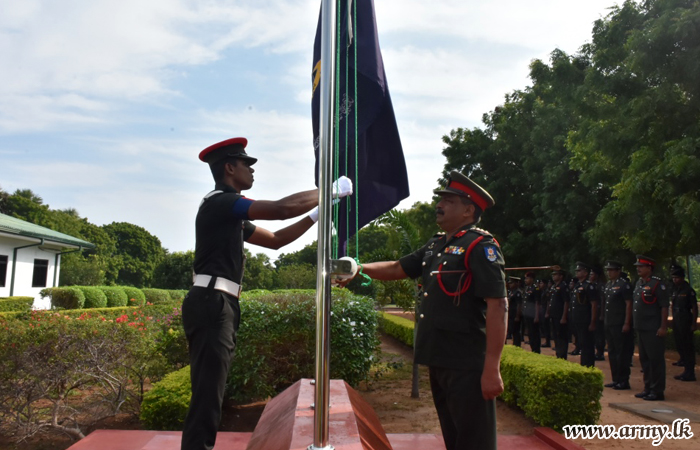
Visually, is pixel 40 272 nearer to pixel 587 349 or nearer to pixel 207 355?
pixel 587 349

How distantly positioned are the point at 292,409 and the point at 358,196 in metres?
1.26

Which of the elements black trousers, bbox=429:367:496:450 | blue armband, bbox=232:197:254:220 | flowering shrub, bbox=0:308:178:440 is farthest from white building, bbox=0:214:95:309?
black trousers, bbox=429:367:496:450

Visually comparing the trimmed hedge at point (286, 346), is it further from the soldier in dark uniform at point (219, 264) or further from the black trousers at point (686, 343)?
the black trousers at point (686, 343)

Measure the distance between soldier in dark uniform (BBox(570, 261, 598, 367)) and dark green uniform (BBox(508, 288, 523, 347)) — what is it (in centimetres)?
371

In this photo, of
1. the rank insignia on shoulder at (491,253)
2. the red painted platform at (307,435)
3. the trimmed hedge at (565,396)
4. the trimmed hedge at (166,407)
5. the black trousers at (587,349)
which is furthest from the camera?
the black trousers at (587,349)

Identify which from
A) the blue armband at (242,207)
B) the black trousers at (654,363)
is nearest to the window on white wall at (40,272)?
the black trousers at (654,363)

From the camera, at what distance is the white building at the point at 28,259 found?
795 inches

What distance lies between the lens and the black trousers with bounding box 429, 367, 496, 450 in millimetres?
2920

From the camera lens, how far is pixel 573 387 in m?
5.66

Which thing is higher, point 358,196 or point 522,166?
point 522,166

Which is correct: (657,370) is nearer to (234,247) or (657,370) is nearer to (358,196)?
(358,196)

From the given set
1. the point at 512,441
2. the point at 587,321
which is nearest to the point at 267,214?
the point at 512,441

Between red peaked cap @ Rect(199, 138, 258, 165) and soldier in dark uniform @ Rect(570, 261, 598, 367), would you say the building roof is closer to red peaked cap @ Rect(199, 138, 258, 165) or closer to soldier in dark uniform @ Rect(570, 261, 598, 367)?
soldier in dark uniform @ Rect(570, 261, 598, 367)

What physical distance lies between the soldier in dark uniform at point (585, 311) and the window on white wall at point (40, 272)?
21.3 meters
